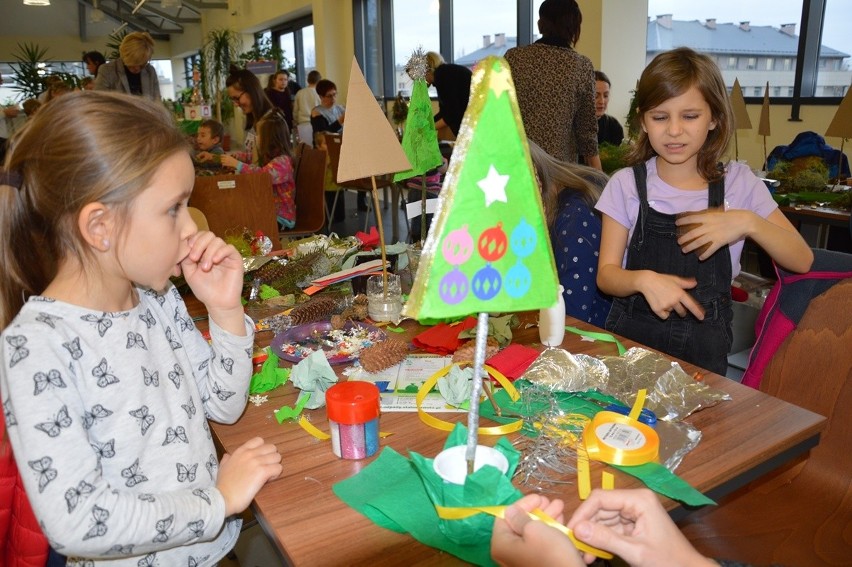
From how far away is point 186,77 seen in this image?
17.3m

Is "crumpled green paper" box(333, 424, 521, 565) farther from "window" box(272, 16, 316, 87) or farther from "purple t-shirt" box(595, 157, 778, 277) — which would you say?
"window" box(272, 16, 316, 87)

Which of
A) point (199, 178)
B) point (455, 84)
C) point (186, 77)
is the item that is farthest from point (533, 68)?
point (186, 77)

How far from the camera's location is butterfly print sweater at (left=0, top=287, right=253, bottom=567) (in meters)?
0.81

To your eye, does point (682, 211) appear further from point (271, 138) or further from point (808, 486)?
point (271, 138)

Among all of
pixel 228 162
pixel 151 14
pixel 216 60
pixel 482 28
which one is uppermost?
pixel 151 14

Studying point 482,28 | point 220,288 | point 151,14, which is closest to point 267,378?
point 220,288

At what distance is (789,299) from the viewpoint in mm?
1574

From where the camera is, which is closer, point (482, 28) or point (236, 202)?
point (236, 202)

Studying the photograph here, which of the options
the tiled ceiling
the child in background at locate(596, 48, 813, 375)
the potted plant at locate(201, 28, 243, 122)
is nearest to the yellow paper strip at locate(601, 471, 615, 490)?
the child in background at locate(596, 48, 813, 375)

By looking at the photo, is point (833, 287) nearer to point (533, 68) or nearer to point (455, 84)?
point (533, 68)

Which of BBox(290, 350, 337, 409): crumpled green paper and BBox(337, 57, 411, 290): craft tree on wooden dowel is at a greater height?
BBox(337, 57, 411, 290): craft tree on wooden dowel

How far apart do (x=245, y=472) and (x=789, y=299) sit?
4.44 feet

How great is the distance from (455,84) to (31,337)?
161 inches

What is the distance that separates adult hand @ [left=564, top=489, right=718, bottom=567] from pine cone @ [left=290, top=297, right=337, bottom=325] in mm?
961
